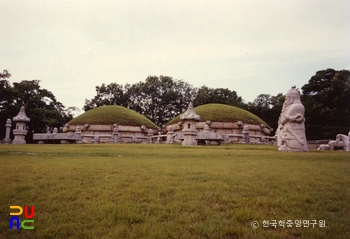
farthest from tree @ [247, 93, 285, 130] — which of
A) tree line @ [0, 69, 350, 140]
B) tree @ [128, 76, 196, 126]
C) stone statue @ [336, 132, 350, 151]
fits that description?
stone statue @ [336, 132, 350, 151]

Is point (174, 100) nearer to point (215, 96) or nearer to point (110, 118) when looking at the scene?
point (215, 96)

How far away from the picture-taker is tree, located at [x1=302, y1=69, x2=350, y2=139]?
27438mm

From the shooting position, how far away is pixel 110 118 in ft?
114

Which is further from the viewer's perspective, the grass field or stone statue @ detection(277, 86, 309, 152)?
stone statue @ detection(277, 86, 309, 152)

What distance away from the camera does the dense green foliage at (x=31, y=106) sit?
3062 cm

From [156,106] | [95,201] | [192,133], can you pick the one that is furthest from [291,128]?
[156,106]

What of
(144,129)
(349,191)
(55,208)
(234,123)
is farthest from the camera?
(144,129)

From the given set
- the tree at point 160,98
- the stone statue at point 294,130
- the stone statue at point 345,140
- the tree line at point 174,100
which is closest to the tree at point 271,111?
the tree line at point 174,100

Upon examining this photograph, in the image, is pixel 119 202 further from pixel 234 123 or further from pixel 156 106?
pixel 156 106

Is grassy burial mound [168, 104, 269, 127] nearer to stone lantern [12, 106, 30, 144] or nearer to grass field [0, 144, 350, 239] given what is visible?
stone lantern [12, 106, 30, 144]

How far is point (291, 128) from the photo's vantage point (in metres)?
12.6

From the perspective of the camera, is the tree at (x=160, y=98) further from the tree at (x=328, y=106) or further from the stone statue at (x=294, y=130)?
the stone statue at (x=294, y=130)

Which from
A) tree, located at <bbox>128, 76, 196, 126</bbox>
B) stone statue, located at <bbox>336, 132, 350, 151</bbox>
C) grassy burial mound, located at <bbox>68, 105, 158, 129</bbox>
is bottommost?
stone statue, located at <bbox>336, 132, 350, 151</bbox>

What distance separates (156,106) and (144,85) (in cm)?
517
